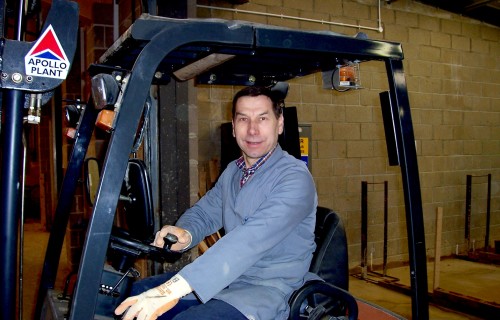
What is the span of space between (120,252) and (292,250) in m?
0.78

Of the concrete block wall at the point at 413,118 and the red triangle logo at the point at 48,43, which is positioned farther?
the concrete block wall at the point at 413,118

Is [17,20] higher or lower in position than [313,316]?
higher

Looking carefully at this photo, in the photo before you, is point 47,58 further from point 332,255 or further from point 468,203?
point 468,203

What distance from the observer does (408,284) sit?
6.06 meters

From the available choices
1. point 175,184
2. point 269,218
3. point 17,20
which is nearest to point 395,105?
point 269,218

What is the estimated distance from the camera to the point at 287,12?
5969 mm

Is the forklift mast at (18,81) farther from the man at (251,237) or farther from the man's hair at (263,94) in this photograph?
the man's hair at (263,94)

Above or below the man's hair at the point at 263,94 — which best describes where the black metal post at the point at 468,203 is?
below

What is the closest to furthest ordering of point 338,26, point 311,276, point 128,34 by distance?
point 128,34, point 311,276, point 338,26

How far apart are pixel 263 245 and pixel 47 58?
1074mm

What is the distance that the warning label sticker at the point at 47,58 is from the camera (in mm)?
1672

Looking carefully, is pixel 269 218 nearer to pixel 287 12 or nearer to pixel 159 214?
pixel 159 214

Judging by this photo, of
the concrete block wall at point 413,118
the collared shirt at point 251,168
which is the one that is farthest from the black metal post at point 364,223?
the collared shirt at point 251,168

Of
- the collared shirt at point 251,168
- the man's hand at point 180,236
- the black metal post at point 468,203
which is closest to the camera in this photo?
the collared shirt at point 251,168
